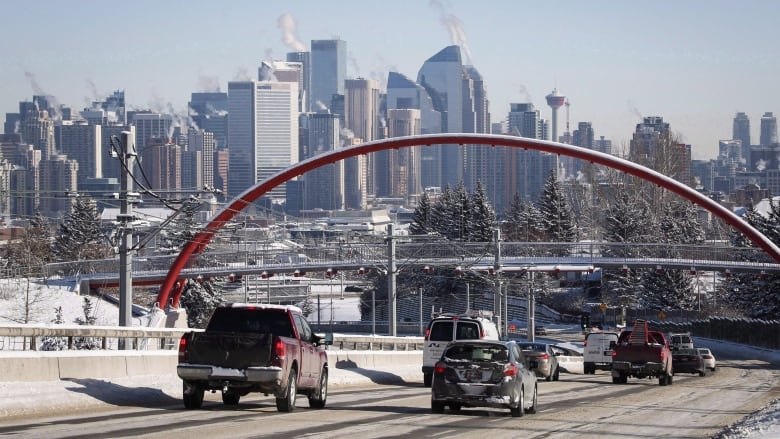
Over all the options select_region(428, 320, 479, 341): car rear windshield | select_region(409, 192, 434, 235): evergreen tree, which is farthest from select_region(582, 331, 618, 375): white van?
select_region(409, 192, 434, 235): evergreen tree

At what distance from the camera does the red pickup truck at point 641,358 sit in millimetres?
44438

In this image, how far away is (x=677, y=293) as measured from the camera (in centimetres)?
13600

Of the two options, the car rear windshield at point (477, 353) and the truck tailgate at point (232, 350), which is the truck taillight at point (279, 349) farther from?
the car rear windshield at point (477, 353)

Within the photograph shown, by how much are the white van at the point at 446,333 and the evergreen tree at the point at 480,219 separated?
111 m

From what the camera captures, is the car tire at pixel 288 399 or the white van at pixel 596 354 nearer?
the car tire at pixel 288 399

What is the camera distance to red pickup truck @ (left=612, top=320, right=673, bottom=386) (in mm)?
44438

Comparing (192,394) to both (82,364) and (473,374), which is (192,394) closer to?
(82,364)

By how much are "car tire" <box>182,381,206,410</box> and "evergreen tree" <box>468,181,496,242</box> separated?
420ft

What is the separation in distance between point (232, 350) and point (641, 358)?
76.0 ft

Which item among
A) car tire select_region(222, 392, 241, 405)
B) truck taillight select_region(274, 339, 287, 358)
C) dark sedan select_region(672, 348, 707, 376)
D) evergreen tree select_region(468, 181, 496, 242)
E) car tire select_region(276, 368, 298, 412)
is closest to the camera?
truck taillight select_region(274, 339, 287, 358)

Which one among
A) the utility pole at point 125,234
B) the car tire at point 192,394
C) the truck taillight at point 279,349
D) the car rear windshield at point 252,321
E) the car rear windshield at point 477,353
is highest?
the utility pole at point 125,234

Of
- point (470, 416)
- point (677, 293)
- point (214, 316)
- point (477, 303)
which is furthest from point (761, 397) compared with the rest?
point (477, 303)

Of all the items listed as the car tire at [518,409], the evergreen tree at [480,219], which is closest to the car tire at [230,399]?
the car tire at [518,409]

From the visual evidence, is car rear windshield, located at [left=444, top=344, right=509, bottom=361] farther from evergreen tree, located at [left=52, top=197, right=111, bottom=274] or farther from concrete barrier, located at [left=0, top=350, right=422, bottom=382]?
evergreen tree, located at [left=52, top=197, right=111, bottom=274]
